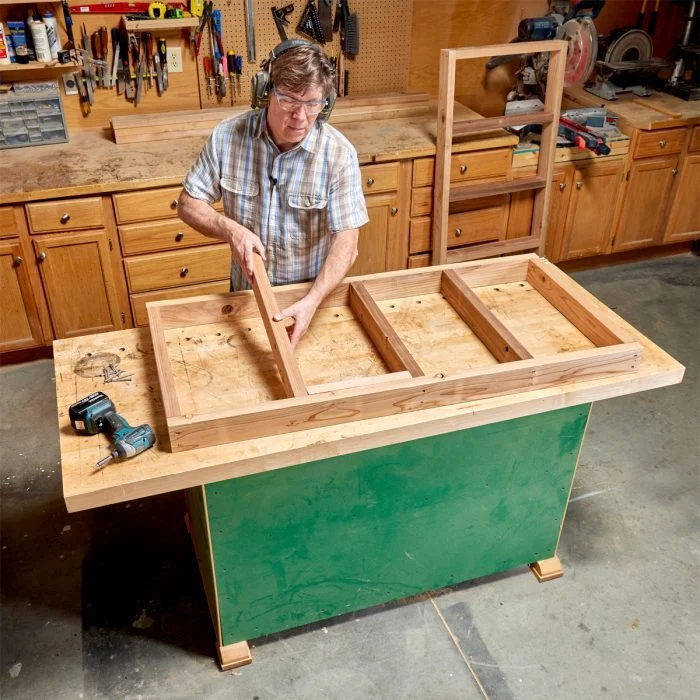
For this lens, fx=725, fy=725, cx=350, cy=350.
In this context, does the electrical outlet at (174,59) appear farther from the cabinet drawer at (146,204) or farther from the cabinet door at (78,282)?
the cabinet door at (78,282)

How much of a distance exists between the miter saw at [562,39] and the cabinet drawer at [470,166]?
0.50m

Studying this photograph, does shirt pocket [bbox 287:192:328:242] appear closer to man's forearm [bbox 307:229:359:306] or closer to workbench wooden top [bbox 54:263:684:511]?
man's forearm [bbox 307:229:359:306]

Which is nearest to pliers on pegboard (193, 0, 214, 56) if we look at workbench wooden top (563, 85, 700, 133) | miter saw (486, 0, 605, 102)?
miter saw (486, 0, 605, 102)

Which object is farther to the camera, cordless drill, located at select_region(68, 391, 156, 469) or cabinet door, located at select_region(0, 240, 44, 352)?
cabinet door, located at select_region(0, 240, 44, 352)

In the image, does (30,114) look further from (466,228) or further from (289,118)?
(466,228)

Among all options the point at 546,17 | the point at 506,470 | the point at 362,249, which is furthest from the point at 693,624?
the point at 546,17

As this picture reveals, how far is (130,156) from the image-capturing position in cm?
321

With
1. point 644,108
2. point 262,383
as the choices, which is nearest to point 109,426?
point 262,383

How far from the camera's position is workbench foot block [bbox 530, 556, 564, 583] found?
232cm

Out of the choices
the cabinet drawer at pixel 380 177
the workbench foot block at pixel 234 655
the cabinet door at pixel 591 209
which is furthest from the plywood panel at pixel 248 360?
the cabinet door at pixel 591 209

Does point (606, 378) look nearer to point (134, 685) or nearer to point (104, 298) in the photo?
point (134, 685)

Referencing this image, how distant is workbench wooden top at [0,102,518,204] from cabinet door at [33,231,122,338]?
0.71ft

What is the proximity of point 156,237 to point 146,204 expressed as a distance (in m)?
0.16

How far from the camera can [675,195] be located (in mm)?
4141
